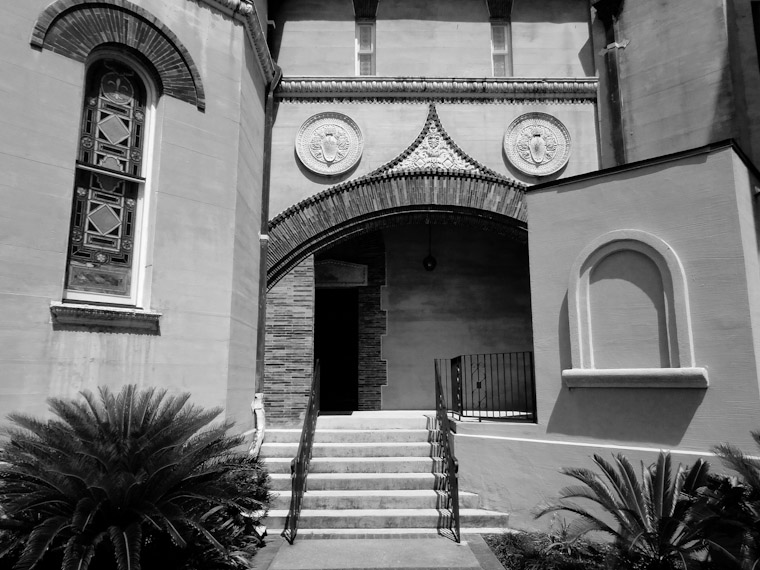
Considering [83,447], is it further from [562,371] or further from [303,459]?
[562,371]

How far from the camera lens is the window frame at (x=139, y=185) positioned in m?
6.55

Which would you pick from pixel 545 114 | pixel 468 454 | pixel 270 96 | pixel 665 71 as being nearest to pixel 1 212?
pixel 270 96

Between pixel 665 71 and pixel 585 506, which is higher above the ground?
pixel 665 71

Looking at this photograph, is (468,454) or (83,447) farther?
(468,454)

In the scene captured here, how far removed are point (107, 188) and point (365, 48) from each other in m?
5.35

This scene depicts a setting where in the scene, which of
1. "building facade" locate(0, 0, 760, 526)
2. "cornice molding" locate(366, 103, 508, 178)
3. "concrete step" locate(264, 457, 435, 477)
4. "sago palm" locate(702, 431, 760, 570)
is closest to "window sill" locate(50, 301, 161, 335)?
"building facade" locate(0, 0, 760, 526)

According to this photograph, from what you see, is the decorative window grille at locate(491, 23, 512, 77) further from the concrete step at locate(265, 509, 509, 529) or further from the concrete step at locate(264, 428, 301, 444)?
the concrete step at locate(265, 509, 509, 529)

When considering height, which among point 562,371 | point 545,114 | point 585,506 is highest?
point 545,114

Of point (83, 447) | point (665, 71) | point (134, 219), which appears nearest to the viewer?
point (83, 447)

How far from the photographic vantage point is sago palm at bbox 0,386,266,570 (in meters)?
4.50

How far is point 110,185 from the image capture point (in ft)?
22.3

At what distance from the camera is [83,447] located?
4.89 m

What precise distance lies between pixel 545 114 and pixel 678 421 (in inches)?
222

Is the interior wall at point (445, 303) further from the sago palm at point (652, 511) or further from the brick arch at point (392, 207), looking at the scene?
the sago palm at point (652, 511)
